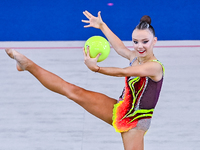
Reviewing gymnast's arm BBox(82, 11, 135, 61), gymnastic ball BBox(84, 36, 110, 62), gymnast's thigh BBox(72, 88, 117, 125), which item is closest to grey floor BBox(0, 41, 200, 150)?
gymnast's thigh BBox(72, 88, 117, 125)

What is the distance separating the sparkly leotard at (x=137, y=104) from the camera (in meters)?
Result: 2.61

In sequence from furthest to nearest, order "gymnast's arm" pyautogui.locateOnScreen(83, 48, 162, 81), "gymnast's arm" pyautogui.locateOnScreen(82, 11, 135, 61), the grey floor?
the grey floor
"gymnast's arm" pyautogui.locateOnScreen(82, 11, 135, 61)
"gymnast's arm" pyautogui.locateOnScreen(83, 48, 162, 81)

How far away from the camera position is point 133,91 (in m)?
2.69

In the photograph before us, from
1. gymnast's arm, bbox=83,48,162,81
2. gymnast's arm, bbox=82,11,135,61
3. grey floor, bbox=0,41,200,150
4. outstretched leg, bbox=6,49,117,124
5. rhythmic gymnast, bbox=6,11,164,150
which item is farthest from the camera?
grey floor, bbox=0,41,200,150

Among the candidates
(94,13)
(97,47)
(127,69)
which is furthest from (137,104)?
(94,13)

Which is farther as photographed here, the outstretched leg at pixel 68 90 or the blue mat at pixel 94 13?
the blue mat at pixel 94 13

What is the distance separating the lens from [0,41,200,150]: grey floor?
11.1 ft

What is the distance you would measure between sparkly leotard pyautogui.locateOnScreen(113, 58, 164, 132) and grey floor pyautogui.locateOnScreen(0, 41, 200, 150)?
0.69 metres

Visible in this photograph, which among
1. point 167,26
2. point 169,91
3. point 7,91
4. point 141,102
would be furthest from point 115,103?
point 167,26

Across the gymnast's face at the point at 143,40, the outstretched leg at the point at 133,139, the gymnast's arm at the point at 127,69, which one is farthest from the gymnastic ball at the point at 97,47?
the outstretched leg at the point at 133,139

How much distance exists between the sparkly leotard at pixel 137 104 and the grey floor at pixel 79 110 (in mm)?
695

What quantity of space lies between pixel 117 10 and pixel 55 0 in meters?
1.18

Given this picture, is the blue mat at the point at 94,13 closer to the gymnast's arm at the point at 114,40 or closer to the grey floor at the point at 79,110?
the grey floor at the point at 79,110

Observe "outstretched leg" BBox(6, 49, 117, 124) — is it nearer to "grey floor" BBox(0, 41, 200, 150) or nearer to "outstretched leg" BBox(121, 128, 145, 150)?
"outstretched leg" BBox(121, 128, 145, 150)
